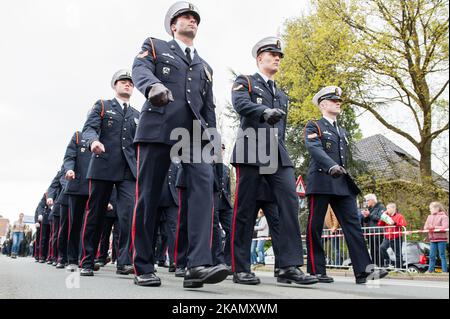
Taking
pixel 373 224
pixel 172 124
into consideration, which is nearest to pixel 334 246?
pixel 373 224

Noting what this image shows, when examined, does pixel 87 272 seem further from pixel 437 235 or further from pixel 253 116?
pixel 437 235

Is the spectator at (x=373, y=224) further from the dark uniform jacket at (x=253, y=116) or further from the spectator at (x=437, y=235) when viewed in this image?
the dark uniform jacket at (x=253, y=116)

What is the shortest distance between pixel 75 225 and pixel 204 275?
4237 mm

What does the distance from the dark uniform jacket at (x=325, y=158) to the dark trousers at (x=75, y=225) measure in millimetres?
3310

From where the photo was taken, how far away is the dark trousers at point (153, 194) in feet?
14.5

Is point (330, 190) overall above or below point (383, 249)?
above

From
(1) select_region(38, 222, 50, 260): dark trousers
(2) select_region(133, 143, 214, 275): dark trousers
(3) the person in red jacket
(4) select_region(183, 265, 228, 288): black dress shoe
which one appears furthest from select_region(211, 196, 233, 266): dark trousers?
(1) select_region(38, 222, 50, 260): dark trousers

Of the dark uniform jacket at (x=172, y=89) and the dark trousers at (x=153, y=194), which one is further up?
the dark uniform jacket at (x=172, y=89)

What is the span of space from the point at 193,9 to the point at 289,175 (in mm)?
1887

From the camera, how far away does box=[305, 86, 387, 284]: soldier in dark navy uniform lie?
20.5 ft

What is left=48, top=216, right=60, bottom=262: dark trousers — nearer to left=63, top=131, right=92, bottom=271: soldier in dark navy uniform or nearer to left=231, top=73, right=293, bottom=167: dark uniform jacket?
left=63, top=131, right=92, bottom=271: soldier in dark navy uniform

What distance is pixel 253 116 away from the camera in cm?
557

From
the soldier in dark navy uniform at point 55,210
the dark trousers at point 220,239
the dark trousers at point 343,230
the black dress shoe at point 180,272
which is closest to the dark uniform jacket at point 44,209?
the soldier in dark navy uniform at point 55,210
